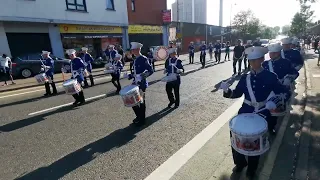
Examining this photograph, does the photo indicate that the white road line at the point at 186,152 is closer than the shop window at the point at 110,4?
Yes

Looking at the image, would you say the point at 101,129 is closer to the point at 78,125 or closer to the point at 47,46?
the point at 78,125

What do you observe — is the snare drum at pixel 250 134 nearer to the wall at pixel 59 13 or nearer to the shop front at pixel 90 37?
the wall at pixel 59 13

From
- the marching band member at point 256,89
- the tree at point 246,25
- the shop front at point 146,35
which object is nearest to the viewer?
the marching band member at point 256,89

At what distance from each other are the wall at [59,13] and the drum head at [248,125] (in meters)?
18.2

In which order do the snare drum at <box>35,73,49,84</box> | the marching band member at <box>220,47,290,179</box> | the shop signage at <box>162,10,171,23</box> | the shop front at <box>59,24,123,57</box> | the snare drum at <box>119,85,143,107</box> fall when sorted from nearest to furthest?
1. the marching band member at <box>220,47,290,179</box>
2. the snare drum at <box>119,85,143,107</box>
3. the snare drum at <box>35,73,49,84</box>
4. the shop front at <box>59,24,123,57</box>
5. the shop signage at <box>162,10,171,23</box>

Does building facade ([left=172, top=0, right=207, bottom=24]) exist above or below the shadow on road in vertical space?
above

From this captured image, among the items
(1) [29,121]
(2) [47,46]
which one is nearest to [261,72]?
(1) [29,121]

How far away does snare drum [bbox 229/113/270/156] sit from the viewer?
3.19 metres

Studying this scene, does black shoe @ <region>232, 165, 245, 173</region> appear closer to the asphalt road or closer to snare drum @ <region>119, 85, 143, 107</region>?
the asphalt road

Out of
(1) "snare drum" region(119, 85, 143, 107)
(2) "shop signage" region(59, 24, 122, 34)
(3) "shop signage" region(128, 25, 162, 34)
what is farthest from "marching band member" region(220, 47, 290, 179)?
(3) "shop signage" region(128, 25, 162, 34)

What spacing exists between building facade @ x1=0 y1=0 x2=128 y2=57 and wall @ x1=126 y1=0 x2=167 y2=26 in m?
3.35

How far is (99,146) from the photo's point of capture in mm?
5023

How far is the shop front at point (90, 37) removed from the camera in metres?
21.5

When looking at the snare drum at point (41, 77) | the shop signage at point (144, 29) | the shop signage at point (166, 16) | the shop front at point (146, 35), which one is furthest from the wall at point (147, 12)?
the snare drum at point (41, 77)
